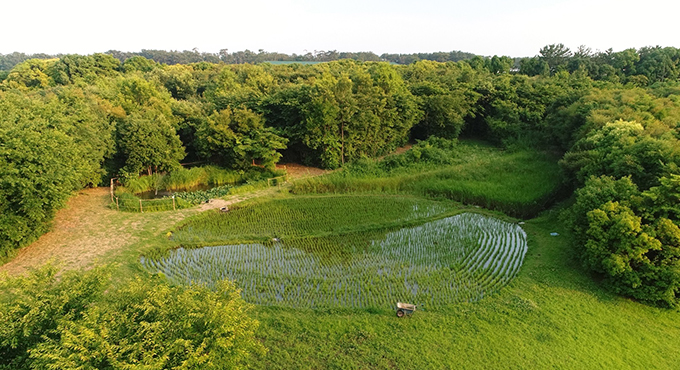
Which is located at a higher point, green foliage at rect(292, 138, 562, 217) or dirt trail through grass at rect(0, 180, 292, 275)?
green foliage at rect(292, 138, 562, 217)

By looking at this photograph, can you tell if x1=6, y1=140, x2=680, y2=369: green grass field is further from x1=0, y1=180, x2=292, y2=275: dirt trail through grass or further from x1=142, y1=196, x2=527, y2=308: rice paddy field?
x1=142, y1=196, x2=527, y2=308: rice paddy field

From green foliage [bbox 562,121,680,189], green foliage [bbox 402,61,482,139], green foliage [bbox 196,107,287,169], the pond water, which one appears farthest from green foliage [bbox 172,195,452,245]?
green foliage [bbox 402,61,482,139]

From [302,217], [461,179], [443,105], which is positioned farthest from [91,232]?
[443,105]

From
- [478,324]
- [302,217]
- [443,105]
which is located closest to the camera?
[478,324]

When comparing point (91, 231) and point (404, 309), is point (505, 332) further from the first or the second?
point (91, 231)

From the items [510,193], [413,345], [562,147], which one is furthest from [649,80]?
[413,345]

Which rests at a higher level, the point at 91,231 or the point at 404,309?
the point at 404,309

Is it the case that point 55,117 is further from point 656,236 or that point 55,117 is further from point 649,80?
point 649,80
